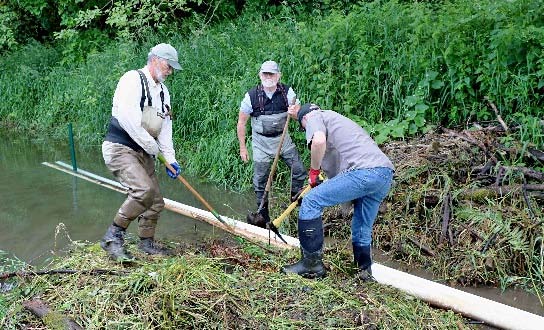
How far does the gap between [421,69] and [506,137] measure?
5.86ft

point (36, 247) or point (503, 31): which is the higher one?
point (503, 31)

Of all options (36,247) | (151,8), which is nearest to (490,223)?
(36,247)

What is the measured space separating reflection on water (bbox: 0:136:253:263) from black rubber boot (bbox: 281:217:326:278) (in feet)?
6.38

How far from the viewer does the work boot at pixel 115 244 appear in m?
5.14

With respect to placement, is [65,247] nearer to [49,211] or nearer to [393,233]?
[49,211]

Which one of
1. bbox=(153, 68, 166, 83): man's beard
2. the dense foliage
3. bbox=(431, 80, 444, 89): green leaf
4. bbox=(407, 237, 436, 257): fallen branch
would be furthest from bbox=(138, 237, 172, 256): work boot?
bbox=(431, 80, 444, 89): green leaf

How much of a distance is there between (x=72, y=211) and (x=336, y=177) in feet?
14.5

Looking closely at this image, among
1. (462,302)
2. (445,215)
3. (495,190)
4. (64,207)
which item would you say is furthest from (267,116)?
(64,207)

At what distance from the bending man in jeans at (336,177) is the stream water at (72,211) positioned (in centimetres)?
122

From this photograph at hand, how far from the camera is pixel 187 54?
10.9 metres

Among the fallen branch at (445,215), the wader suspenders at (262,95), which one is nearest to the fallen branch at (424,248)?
the fallen branch at (445,215)

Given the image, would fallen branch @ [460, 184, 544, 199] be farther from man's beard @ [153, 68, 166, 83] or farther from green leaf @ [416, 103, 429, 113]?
man's beard @ [153, 68, 166, 83]

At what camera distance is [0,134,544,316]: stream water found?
6.19m

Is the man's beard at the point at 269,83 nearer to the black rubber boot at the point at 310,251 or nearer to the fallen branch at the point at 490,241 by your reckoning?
the black rubber boot at the point at 310,251
